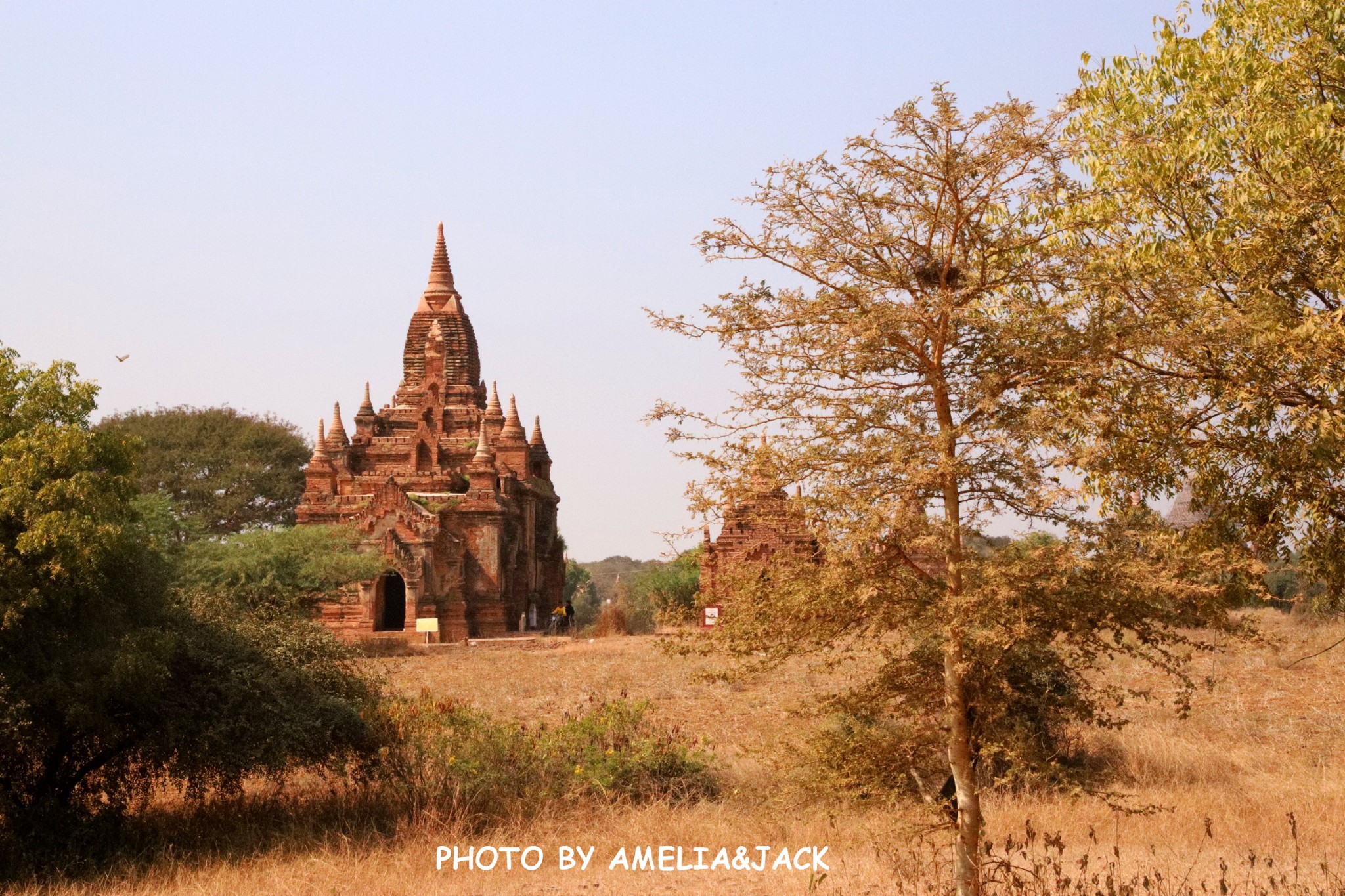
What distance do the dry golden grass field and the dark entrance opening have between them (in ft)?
72.8

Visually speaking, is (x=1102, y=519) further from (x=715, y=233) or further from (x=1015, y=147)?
(x=715, y=233)

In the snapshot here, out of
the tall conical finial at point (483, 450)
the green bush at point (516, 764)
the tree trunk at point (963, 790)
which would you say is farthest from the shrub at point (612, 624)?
the tree trunk at point (963, 790)

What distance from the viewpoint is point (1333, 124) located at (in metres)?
9.00

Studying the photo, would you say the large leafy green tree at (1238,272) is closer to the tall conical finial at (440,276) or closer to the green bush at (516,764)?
the green bush at (516,764)

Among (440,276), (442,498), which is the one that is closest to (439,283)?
(440,276)

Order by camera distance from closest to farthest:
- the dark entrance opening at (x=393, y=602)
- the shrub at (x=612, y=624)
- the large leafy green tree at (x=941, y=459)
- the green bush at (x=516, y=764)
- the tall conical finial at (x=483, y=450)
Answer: the large leafy green tree at (x=941, y=459), the green bush at (x=516, y=764), the shrub at (x=612, y=624), the dark entrance opening at (x=393, y=602), the tall conical finial at (x=483, y=450)

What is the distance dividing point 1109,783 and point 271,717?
7.48 metres

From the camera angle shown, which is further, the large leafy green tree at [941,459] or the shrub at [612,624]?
the shrub at [612,624]

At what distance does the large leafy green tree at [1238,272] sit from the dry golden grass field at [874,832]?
48.4 inches

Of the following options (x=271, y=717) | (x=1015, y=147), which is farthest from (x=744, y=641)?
(x=271, y=717)

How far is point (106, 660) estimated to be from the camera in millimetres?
9383

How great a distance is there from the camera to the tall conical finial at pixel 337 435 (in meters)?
39.5

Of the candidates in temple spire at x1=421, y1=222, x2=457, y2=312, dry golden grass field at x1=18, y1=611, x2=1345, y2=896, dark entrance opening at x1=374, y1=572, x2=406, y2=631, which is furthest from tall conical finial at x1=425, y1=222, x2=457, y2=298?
dry golden grass field at x1=18, y1=611, x2=1345, y2=896

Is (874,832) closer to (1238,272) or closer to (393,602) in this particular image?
(1238,272)
